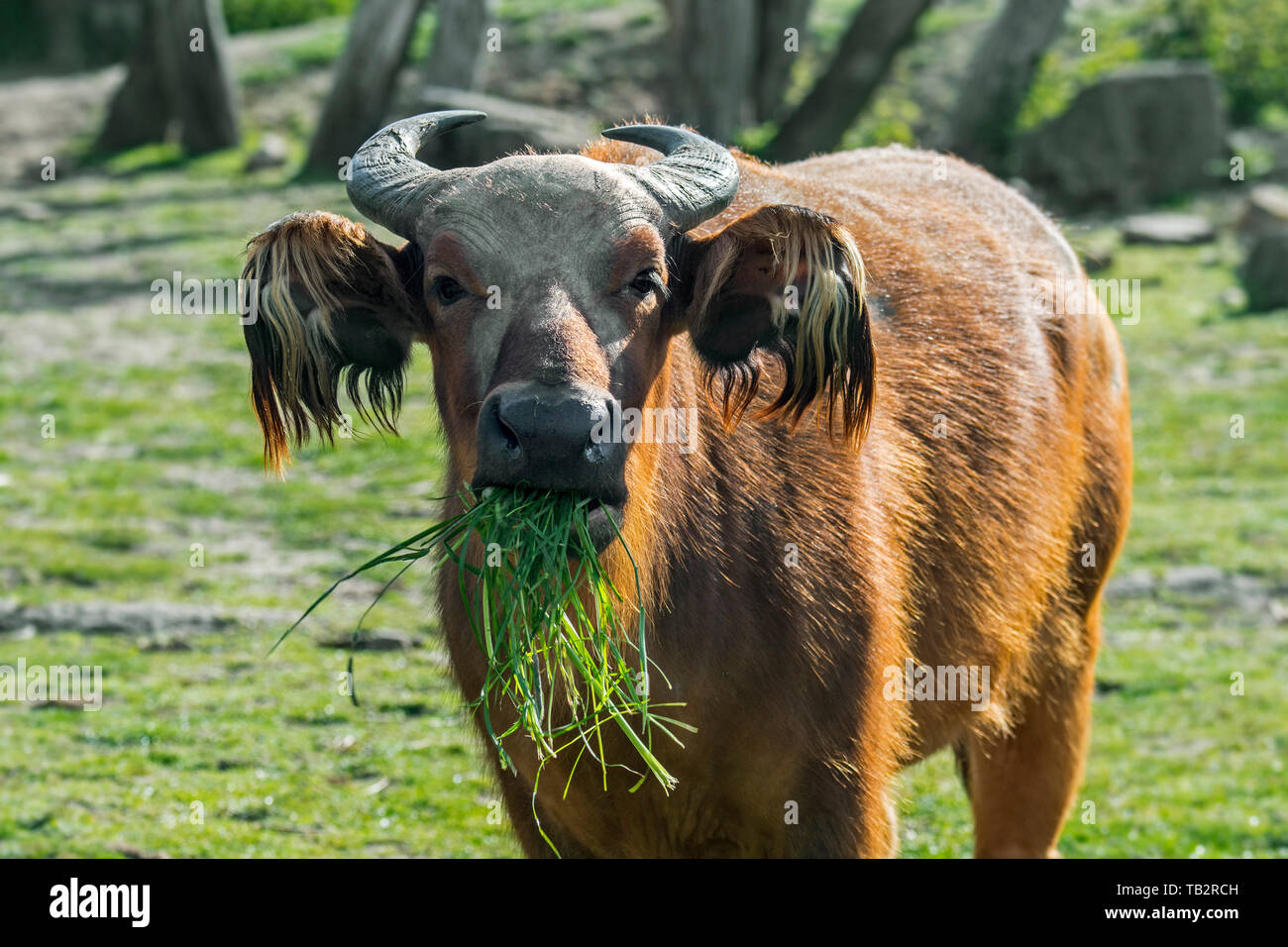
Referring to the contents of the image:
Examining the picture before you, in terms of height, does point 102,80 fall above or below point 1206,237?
above

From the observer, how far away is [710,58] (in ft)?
57.3

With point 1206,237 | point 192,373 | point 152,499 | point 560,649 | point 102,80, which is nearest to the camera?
point 560,649

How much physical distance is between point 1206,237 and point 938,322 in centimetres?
1229

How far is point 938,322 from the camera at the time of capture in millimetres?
5680

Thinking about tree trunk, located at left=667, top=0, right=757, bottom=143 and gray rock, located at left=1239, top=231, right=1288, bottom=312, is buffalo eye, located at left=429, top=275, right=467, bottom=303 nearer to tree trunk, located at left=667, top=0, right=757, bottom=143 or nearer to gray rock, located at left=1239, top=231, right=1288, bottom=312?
gray rock, located at left=1239, top=231, right=1288, bottom=312

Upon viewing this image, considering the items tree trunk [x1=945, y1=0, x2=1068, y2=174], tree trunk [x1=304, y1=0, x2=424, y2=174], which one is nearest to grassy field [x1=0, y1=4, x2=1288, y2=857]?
tree trunk [x1=945, y1=0, x2=1068, y2=174]

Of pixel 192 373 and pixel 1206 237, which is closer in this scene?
pixel 192 373

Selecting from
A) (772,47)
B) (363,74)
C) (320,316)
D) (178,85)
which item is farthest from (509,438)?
(178,85)

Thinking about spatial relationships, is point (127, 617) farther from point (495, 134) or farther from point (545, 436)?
point (495, 134)

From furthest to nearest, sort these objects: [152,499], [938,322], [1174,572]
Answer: [152,499] < [1174,572] < [938,322]

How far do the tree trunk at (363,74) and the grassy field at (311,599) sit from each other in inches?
152

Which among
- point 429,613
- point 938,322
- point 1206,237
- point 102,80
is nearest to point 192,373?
point 429,613

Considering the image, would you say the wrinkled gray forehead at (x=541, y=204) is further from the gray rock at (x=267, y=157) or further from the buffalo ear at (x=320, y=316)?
the gray rock at (x=267, y=157)
